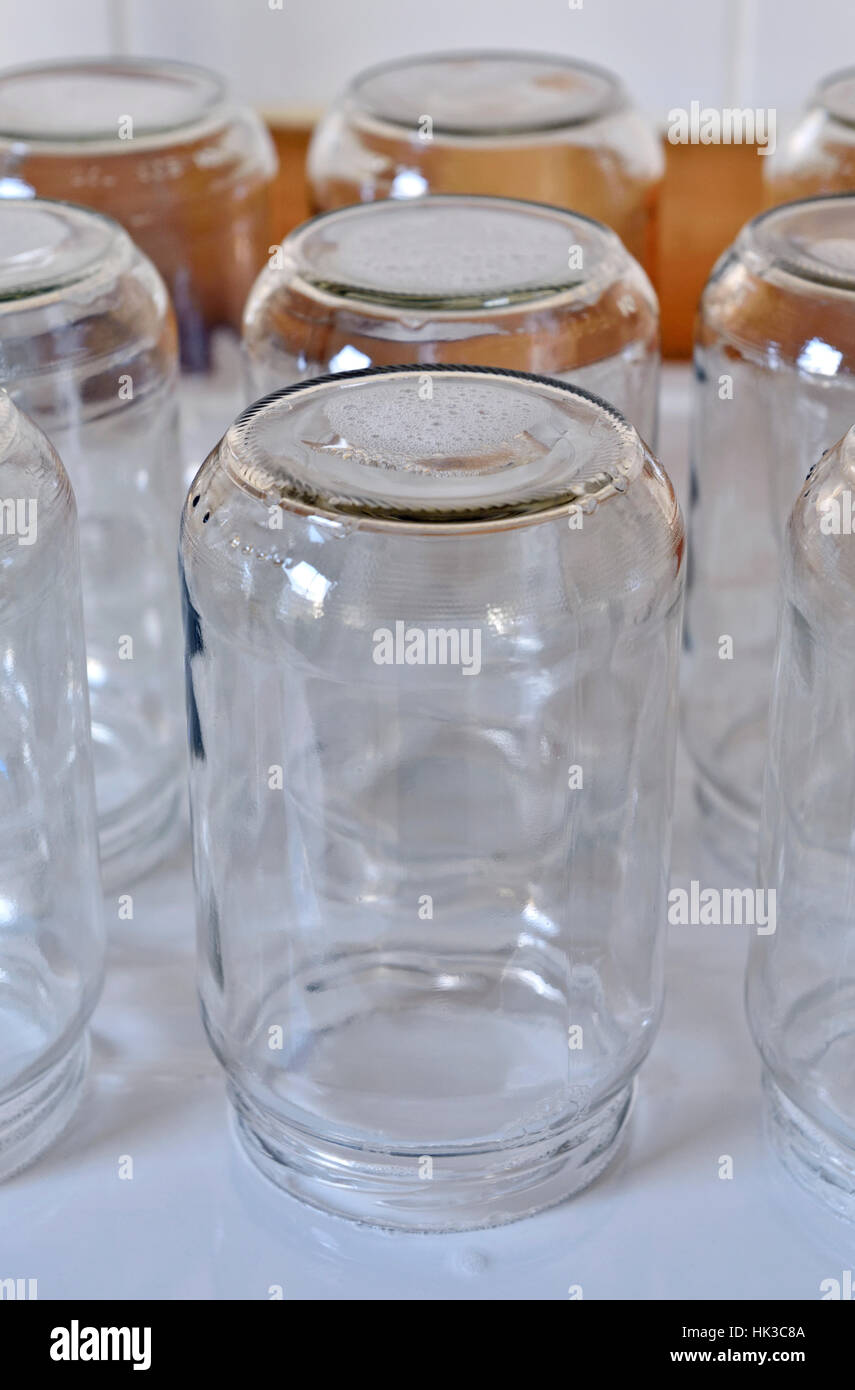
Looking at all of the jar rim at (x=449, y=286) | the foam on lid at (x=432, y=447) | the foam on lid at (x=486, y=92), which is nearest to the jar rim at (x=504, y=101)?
the foam on lid at (x=486, y=92)

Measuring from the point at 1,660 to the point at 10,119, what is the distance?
0.42 meters

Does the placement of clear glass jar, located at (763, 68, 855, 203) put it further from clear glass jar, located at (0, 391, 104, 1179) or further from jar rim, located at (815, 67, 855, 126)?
clear glass jar, located at (0, 391, 104, 1179)

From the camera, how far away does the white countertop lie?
52 cm

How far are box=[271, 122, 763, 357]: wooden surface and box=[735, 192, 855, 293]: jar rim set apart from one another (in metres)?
0.39

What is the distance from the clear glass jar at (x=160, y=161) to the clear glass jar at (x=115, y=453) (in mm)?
166

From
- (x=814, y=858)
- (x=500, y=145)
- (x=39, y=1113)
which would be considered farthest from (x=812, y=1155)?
(x=500, y=145)

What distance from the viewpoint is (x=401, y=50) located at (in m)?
1.13

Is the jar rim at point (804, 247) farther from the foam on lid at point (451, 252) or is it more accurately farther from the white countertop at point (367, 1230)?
the white countertop at point (367, 1230)

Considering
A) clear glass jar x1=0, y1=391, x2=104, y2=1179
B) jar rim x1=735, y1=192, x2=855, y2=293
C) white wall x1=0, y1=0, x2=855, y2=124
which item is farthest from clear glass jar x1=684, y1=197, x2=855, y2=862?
white wall x1=0, y1=0, x2=855, y2=124

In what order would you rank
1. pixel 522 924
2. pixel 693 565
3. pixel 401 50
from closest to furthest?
pixel 522 924 → pixel 693 565 → pixel 401 50

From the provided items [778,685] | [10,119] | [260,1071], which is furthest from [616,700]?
[10,119]

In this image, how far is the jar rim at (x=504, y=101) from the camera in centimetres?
82

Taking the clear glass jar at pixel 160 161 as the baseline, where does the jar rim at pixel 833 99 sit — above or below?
above
